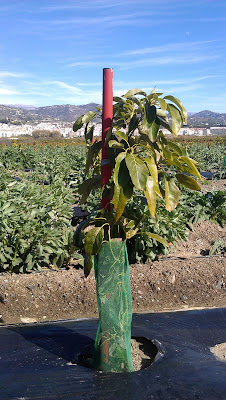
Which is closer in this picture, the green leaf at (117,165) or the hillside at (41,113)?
the green leaf at (117,165)

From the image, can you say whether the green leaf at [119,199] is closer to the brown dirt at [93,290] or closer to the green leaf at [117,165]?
the green leaf at [117,165]

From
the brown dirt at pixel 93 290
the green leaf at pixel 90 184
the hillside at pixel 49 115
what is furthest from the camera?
the hillside at pixel 49 115

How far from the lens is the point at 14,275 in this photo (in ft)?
12.0

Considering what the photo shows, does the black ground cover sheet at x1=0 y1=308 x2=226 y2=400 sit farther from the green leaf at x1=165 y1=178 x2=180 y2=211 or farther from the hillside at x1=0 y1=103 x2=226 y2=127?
the hillside at x1=0 y1=103 x2=226 y2=127

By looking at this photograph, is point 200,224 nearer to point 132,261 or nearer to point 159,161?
point 132,261

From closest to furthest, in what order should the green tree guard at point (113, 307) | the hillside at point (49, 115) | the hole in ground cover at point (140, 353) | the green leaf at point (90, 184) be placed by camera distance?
the green tree guard at point (113, 307), the green leaf at point (90, 184), the hole in ground cover at point (140, 353), the hillside at point (49, 115)

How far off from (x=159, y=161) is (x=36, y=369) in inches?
50.3

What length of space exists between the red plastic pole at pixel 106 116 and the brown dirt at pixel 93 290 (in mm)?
1651

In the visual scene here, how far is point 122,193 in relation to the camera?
1.92 meters

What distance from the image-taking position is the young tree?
6.31 feet

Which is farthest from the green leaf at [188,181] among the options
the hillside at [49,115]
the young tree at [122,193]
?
the hillside at [49,115]

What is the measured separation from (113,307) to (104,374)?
34 cm

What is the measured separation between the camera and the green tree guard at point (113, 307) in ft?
6.93

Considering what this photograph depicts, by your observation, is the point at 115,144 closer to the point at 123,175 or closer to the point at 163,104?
the point at 123,175
